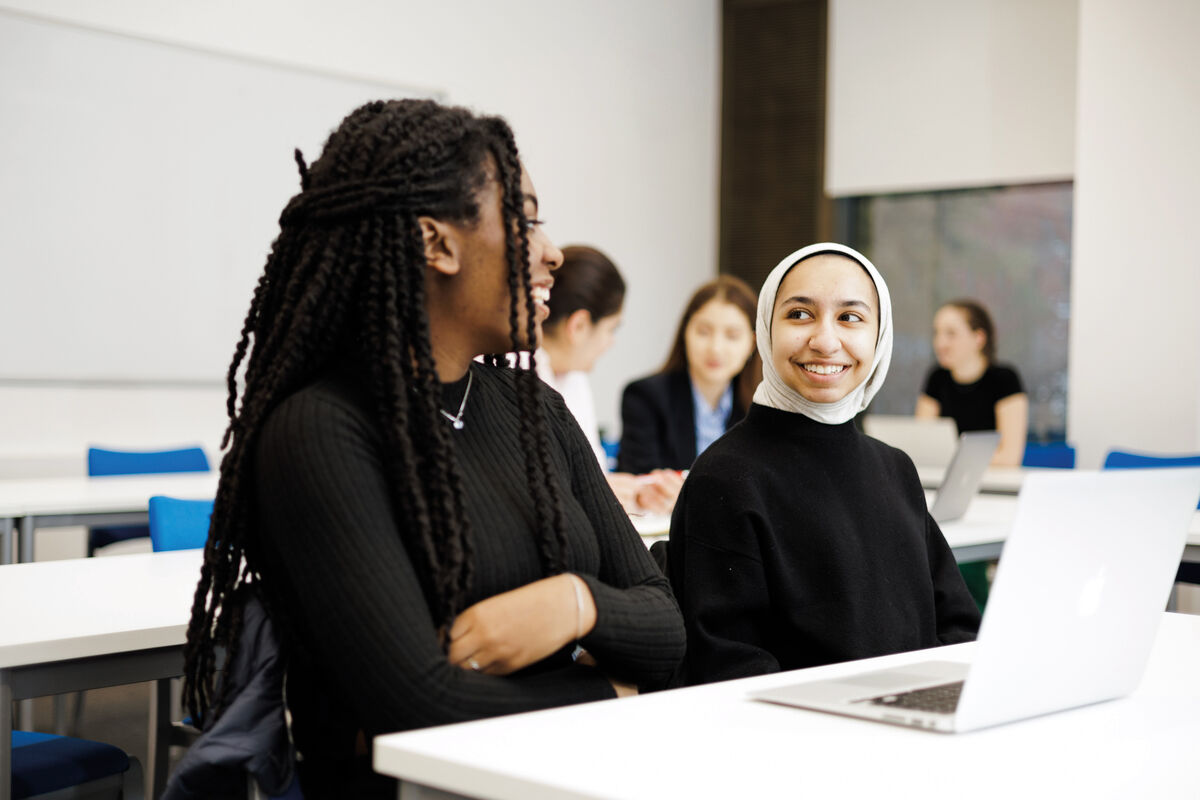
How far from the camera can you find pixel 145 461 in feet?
13.9

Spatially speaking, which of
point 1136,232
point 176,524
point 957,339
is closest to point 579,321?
point 176,524

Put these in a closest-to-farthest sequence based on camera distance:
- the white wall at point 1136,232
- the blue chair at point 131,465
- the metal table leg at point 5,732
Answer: the metal table leg at point 5,732
the blue chair at point 131,465
the white wall at point 1136,232

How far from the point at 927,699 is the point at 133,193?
466cm

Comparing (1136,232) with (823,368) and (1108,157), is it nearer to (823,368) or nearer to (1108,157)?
(1108,157)

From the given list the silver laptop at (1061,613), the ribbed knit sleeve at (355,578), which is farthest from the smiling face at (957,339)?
the ribbed knit sleeve at (355,578)

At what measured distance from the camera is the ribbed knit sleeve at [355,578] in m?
1.20

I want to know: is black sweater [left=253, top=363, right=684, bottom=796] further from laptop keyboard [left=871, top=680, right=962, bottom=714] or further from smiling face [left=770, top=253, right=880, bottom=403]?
smiling face [left=770, top=253, right=880, bottom=403]

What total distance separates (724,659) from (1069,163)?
5.45 meters

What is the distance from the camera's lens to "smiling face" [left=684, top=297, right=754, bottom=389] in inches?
153

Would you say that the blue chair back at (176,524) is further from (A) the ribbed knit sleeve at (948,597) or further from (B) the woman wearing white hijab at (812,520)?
(A) the ribbed knit sleeve at (948,597)

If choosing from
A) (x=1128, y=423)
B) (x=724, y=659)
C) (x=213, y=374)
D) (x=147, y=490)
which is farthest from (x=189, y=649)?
(x=1128, y=423)

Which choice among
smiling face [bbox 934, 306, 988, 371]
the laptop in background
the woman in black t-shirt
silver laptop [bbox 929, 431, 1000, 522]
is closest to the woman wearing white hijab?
silver laptop [bbox 929, 431, 1000, 522]

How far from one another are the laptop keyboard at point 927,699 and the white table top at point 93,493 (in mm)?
2044

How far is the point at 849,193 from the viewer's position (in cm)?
724
